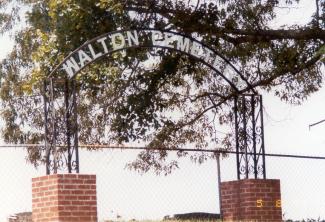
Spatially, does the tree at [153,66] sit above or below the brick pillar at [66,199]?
above

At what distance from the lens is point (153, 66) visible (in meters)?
21.6

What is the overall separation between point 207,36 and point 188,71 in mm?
1059

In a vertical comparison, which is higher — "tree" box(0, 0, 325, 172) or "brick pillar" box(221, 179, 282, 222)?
"tree" box(0, 0, 325, 172)

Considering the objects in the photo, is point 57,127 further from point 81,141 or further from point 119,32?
point 81,141

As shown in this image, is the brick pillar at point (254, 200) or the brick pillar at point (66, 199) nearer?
the brick pillar at point (66, 199)

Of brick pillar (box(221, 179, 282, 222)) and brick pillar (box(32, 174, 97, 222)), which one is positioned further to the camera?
brick pillar (box(221, 179, 282, 222))

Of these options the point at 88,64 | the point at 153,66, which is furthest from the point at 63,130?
the point at 153,66

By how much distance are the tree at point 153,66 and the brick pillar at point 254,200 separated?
92.9 inches

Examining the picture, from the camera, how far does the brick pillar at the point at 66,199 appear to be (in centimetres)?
1348

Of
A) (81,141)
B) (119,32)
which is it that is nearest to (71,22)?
(119,32)

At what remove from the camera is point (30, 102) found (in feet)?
79.3

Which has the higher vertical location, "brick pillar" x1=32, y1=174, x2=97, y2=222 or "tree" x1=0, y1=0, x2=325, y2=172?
"tree" x1=0, y1=0, x2=325, y2=172

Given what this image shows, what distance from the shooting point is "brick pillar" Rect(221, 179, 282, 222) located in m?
16.4

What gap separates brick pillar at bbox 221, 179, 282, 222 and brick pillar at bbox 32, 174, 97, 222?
3.83 meters
